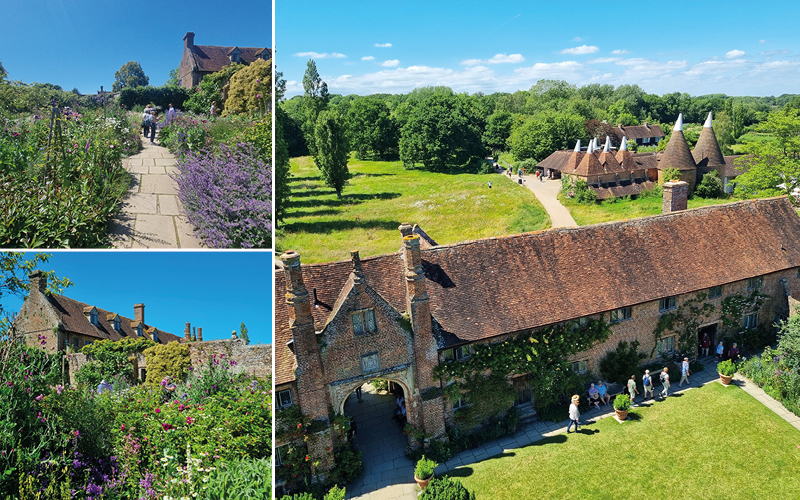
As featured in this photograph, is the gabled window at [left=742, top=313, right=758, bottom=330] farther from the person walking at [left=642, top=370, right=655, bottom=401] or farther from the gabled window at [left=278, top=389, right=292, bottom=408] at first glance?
the gabled window at [left=278, top=389, right=292, bottom=408]

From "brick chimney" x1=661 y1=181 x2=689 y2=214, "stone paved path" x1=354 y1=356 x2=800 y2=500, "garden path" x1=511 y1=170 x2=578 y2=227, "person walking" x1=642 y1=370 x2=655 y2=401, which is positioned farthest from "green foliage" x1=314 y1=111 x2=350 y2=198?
"person walking" x1=642 y1=370 x2=655 y2=401

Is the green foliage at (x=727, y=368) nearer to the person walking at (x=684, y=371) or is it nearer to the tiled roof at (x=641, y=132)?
the person walking at (x=684, y=371)

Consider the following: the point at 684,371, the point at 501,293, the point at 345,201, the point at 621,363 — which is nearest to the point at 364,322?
the point at 501,293

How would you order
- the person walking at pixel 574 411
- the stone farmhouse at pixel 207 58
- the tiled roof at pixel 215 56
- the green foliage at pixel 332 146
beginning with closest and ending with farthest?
the stone farmhouse at pixel 207 58 → the tiled roof at pixel 215 56 → the person walking at pixel 574 411 → the green foliage at pixel 332 146

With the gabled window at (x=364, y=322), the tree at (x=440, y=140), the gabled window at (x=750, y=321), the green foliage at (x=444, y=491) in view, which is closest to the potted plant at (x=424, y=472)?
the green foliage at (x=444, y=491)

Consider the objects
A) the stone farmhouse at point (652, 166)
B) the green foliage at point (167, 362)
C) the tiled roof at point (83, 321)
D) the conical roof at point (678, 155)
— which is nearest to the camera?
the green foliage at point (167, 362)

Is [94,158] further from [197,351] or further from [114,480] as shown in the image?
[197,351]

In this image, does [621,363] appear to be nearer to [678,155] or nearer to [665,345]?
[665,345]
